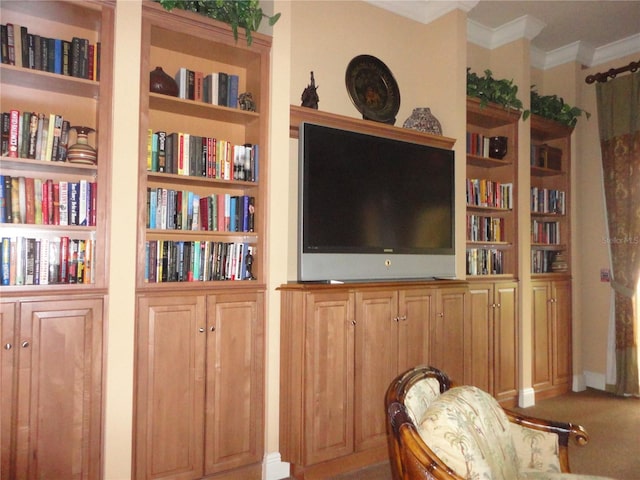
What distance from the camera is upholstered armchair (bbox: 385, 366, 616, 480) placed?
54.3 inches

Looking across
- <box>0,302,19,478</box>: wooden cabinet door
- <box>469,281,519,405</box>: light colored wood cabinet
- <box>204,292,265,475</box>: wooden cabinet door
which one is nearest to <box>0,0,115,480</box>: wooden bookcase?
<box>0,302,19,478</box>: wooden cabinet door

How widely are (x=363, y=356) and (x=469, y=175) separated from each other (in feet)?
7.24

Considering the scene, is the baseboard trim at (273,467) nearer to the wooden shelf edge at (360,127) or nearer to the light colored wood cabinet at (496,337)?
the light colored wood cabinet at (496,337)

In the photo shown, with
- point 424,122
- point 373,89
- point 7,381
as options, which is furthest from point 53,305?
point 424,122

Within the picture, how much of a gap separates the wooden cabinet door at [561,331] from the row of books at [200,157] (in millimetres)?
3182

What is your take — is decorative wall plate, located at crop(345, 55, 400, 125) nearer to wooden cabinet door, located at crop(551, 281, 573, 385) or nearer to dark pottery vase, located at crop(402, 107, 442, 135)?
dark pottery vase, located at crop(402, 107, 442, 135)

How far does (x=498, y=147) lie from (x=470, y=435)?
10.1ft

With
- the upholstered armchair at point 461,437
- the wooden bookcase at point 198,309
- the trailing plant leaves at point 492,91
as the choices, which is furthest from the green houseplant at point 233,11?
the upholstered armchair at point 461,437

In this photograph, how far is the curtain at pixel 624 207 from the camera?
13.4 ft

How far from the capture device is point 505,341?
3.87 m

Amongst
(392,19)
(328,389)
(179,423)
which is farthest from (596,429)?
(392,19)

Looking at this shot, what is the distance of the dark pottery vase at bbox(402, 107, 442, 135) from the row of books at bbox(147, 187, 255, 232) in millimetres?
1496

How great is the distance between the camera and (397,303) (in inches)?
114

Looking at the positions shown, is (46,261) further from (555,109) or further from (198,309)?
(555,109)
